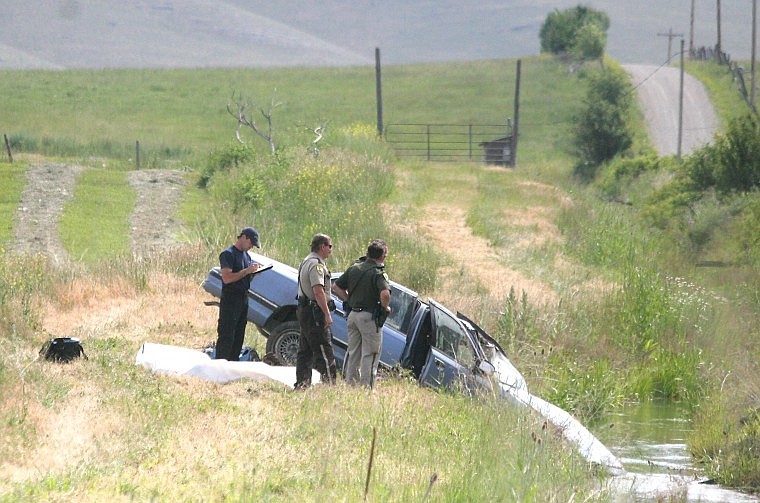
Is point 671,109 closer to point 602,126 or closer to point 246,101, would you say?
point 602,126

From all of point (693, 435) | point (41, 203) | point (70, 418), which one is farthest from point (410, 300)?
point (41, 203)

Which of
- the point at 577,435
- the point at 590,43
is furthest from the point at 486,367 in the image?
the point at 590,43

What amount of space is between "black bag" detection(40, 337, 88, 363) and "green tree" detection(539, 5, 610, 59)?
8530cm

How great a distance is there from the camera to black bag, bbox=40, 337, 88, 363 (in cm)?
1314

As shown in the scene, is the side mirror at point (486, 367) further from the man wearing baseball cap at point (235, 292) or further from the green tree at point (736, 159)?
the green tree at point (736, 159)

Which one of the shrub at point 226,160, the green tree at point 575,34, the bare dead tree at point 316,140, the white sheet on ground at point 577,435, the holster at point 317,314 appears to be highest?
the green tree at point 575,34

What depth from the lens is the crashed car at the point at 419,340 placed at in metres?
13.4

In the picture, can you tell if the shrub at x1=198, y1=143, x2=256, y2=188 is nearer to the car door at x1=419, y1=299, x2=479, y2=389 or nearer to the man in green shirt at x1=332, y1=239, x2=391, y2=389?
the car door at x1=419, y1=299, x2=479, y2=389

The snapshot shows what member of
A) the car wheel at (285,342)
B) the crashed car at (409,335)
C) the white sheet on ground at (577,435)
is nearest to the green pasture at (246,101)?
the crashed car at (409,335)

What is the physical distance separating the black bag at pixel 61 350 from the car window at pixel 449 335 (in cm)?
404

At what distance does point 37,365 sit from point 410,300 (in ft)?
15.1

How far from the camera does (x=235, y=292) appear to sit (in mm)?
14016

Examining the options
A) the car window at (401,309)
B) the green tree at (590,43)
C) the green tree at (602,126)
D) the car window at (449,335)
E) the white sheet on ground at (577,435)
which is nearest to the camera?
the white sheet on ground at (577,435)

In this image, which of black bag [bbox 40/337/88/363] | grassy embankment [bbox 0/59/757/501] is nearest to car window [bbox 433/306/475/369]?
grassy embankment [bbox 0/59/757/501]
